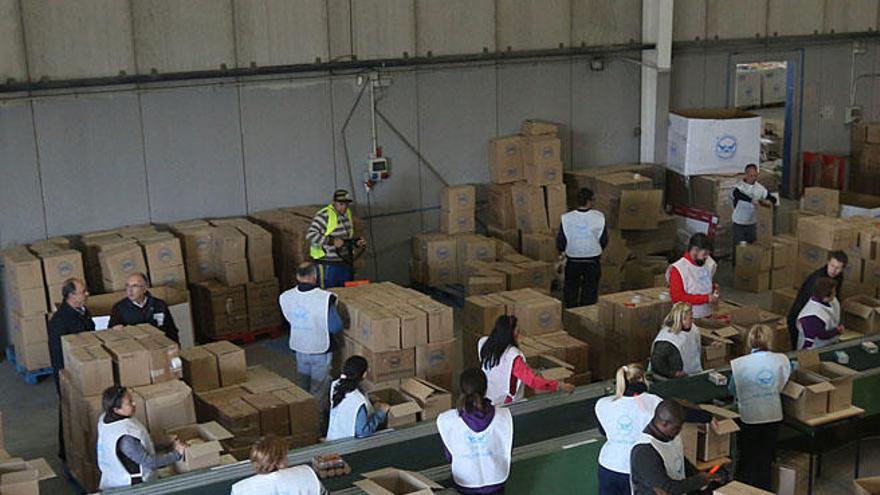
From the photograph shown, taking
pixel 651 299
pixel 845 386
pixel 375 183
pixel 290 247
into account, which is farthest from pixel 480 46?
pixel 845 386

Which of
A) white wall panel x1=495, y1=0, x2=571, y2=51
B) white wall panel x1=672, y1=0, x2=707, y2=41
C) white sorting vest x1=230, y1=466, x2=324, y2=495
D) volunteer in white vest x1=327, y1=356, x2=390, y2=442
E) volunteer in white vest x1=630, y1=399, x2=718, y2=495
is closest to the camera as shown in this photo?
white sorting vest x1=230, y1=466, x2=324, y2=495

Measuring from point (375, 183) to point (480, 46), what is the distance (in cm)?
230

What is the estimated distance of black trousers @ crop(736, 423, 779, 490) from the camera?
7.29 m

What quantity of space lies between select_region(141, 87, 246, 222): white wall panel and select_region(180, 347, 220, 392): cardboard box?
13.7 feet

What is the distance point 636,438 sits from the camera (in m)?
6.19

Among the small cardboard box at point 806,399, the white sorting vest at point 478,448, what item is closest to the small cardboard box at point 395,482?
the white sorting vest at point 478,448

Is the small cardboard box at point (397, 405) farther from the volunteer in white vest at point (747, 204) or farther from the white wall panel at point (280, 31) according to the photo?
the volunteer in white vest at point (747, 204)

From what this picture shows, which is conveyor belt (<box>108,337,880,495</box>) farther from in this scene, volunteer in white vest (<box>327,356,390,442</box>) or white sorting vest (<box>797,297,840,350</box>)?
white sorting vest (<box>797,297,840,350</box>)

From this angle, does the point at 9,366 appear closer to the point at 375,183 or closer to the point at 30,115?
the point at 30,115

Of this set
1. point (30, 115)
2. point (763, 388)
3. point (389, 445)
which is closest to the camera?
Result: point (389, 445)

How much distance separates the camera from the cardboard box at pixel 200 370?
7.96 metres

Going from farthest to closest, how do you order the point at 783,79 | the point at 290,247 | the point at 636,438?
the point at 783,79, the point at 290,247, the point at 636,438

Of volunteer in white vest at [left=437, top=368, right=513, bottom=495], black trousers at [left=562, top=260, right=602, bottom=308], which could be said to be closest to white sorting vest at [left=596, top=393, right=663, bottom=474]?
volunteer in white vest at [left=437, top=368, right=513, bottom=495]

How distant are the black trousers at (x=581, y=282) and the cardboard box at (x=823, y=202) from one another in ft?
14.6
